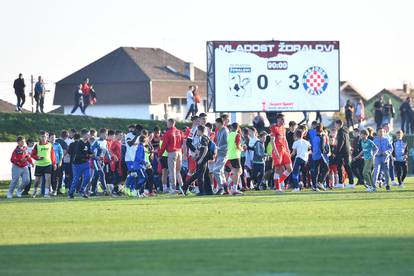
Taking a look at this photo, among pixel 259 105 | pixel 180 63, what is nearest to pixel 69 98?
pixel 180 63

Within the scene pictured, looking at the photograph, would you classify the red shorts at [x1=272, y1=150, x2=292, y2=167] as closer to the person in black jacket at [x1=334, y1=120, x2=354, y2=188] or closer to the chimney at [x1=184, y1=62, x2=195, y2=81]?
the person in black jacket at [x1=334, y1=120, x2=354, y2=188]

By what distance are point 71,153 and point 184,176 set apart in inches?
130

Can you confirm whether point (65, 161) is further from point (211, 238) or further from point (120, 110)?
point (120, 110)

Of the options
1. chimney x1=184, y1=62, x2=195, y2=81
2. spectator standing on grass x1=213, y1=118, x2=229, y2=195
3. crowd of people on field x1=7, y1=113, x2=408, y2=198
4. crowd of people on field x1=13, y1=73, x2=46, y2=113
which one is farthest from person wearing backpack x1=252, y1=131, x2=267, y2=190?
chimney x1=184, y1=62, x2=195, y2=81

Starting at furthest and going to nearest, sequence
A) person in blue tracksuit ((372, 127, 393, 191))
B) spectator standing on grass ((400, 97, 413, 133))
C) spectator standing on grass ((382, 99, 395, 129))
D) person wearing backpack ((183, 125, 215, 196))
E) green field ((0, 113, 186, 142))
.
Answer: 1. spectator standing on grass ((382, 99, 395, 129))
2. spectator standing on grass ((400, 97, 413, 133))
3. green field ((0, 113, 186, 142))
4. person in blue tracksuit ((372, 127, 393, 191))
5. person wearing backpack ((183, 125, 215, 196))

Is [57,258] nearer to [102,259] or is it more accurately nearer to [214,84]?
[102,259]

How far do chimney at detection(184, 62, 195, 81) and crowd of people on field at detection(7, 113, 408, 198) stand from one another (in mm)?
90779

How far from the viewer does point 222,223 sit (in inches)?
810

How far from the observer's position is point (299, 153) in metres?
33.0

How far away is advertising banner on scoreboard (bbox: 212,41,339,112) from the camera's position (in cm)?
5356

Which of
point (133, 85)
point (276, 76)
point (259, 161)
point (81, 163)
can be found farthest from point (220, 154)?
point (133, 85)

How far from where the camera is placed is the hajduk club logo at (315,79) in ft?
179

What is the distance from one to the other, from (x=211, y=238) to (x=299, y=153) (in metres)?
15.5

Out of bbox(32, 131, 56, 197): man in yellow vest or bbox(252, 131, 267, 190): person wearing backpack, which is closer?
bbox(32, 131, 56, 197): man in yellow vest
